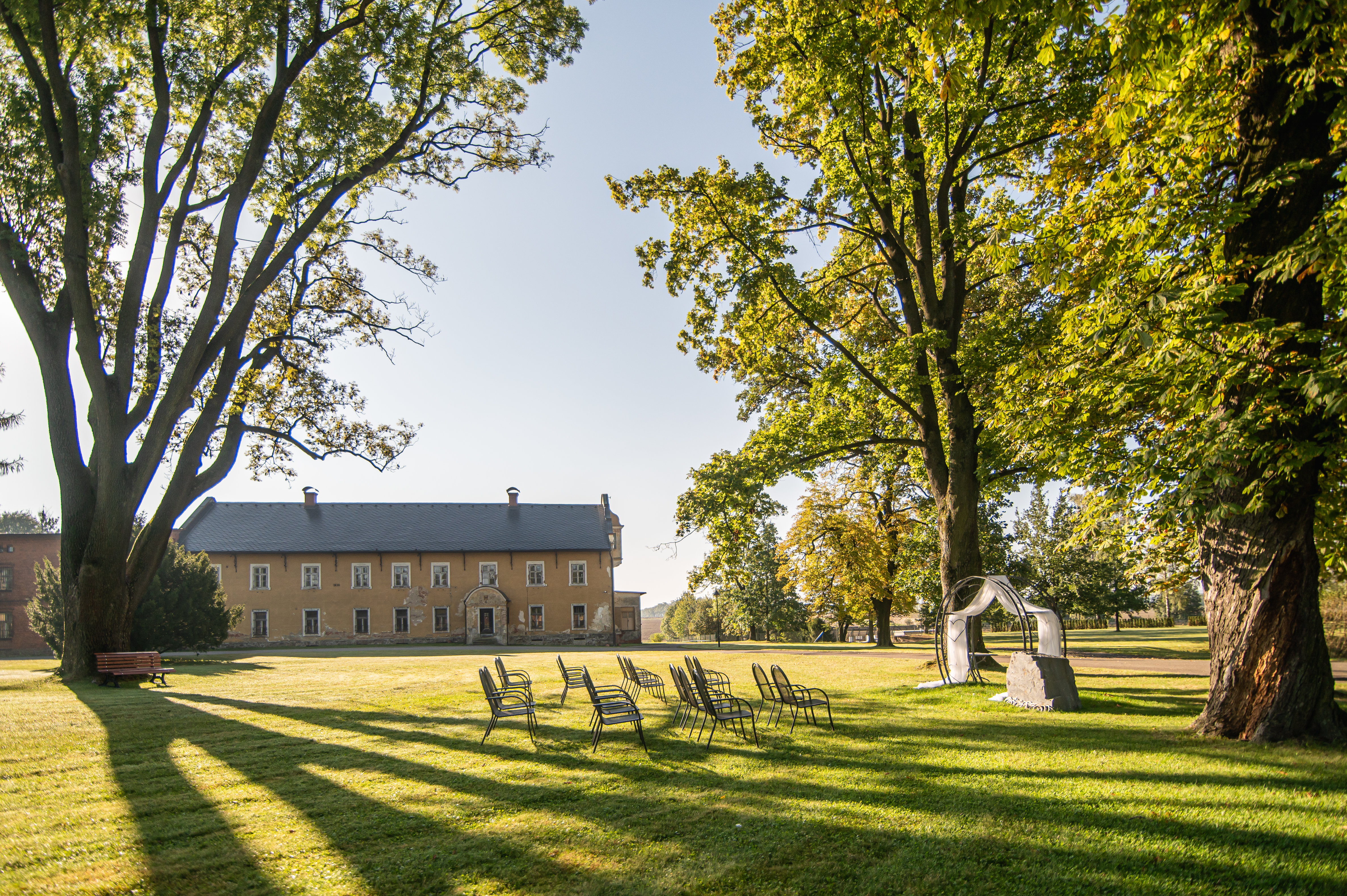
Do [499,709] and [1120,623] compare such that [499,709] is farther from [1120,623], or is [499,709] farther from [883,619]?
[1120,623]

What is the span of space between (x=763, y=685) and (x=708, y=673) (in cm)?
95

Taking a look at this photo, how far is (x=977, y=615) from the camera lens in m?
13.7

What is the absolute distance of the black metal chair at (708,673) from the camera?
8.62m

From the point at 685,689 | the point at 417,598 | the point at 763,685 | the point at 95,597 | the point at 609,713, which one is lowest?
the point at 417,598

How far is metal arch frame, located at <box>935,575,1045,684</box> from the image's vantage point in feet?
40.1

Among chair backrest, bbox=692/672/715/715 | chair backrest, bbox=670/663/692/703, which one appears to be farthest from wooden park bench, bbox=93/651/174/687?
chair backrest, bbox=692/672/715/715

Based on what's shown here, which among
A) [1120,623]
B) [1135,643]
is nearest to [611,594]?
[1135,643]

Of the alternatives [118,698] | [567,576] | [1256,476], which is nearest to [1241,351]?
[1256,476]

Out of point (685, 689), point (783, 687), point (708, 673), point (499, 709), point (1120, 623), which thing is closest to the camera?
point (685, 689)

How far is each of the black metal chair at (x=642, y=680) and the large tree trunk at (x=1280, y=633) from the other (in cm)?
734

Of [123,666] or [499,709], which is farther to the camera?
[123,666]

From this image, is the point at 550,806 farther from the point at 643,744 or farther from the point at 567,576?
the point at 567,576

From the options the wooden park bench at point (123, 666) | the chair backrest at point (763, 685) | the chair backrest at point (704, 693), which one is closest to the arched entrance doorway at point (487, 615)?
the wooden park bench at point (123, 666)

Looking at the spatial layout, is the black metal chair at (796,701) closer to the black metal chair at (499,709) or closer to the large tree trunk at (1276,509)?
the black metal chair at (499,709)
